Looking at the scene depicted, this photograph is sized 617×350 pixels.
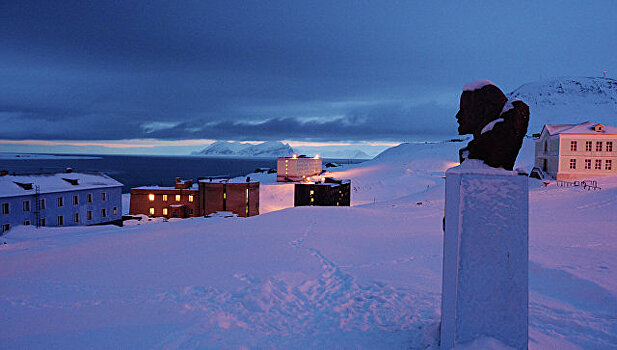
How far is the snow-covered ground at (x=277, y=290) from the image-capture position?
605 cm

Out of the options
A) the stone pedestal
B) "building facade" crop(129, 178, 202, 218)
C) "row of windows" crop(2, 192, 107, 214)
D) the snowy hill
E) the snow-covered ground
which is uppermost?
the snowy hill

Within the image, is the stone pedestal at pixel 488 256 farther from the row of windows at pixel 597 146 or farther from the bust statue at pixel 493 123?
the row of windows at pixel 597 146

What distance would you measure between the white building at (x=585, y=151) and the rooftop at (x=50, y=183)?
4797 cm

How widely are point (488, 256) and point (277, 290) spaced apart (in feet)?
16.9

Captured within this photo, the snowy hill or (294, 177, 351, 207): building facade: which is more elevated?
the snowy hill

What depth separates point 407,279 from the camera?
895 cm

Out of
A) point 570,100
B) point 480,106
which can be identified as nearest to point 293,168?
point 480,106

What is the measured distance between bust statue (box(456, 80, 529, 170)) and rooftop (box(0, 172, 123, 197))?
35.9 metres

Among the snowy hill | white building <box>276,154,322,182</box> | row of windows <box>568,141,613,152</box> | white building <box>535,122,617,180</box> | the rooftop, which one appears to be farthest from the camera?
the snowy hill

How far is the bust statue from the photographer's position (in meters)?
5.05

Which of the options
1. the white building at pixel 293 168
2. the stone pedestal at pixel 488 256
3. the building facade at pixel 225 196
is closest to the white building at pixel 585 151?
the building facade at pixel 225 196

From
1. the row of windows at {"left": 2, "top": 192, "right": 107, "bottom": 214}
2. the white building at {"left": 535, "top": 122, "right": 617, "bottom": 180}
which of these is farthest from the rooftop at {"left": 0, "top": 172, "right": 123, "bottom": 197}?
the white building at {"left": 535, "top": 122, "right": 617, "bottom": 180}

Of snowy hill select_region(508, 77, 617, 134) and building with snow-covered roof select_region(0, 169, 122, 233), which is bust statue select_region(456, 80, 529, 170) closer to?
building with snow-covered roof select_region(0, 169, 122, 233)

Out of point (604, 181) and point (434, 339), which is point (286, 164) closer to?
point (604, 181)
